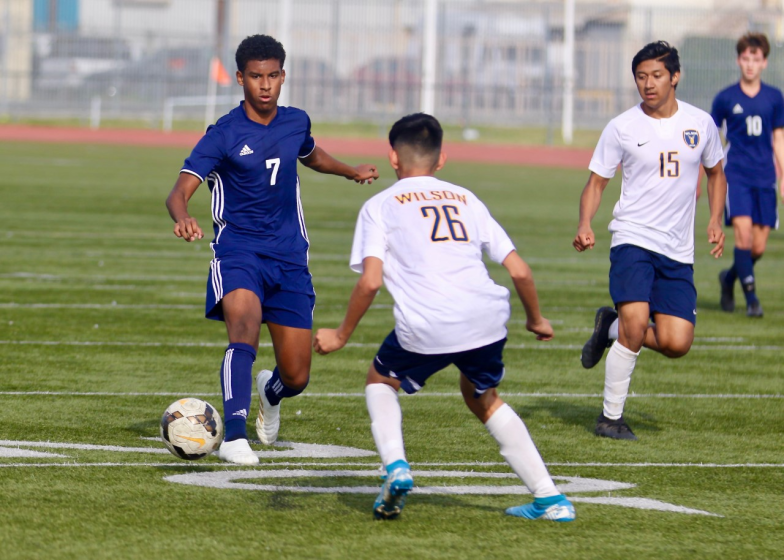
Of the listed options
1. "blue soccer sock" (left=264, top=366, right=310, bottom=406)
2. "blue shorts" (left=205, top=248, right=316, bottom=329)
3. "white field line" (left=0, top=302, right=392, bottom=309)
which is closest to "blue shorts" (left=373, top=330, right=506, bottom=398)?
"blue shorts" (left=205, top=248, right=316, bottom=329)

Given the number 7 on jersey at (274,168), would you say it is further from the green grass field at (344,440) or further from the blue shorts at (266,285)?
the green grass field at (344,440)

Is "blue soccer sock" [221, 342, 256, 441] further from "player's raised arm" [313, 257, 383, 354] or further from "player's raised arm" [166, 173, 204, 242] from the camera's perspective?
"player's raised arm" [313, 257, 383, 354]

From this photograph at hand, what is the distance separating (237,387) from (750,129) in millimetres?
7107

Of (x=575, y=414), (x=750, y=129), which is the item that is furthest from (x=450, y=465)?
(x=750, y=129)

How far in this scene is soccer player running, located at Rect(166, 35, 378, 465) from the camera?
644 cm

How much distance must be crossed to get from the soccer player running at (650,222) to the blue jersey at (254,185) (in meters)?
1.62

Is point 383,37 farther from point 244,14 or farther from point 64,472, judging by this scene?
point 64,472

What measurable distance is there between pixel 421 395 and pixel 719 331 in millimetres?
3937

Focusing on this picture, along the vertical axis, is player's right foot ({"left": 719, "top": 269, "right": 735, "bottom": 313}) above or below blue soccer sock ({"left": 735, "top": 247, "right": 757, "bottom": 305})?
below

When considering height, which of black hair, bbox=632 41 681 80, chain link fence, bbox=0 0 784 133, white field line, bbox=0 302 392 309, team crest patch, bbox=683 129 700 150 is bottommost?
white field line, bbox=0 302 392 309

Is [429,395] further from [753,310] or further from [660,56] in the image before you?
[753,310]

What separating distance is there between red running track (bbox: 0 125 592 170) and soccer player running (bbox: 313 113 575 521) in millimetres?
30883

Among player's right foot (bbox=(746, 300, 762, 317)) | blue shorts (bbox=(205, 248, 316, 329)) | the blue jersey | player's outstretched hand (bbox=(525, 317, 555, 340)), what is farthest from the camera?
player's right foot (bbox=(746, 300, 762, 317))

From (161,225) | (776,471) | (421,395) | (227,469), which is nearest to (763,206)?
(421,395)
